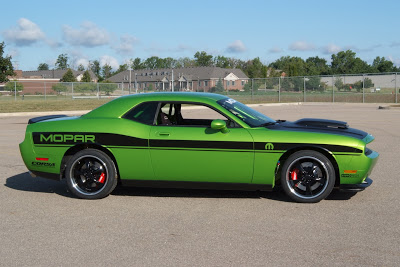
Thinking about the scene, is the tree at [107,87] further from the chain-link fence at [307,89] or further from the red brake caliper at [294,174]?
the red brake caliper at [294,174]

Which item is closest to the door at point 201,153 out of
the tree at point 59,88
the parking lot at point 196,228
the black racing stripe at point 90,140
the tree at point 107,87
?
the black racing stripe at point 90,140

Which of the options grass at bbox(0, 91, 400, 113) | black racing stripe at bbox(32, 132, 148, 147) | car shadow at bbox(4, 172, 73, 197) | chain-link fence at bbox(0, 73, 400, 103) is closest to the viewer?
black racing stripe at bbox(32, 132, 148, 147)

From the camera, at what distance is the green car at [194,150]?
20.7 ft

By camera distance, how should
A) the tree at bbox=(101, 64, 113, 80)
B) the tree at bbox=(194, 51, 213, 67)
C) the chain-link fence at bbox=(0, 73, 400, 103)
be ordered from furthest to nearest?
1. the tree at bbox=(101, 64, 113, 80)
2. the tree at bbox=(194, 51, 213, 67)
3. the chain-link fence at bbox=(0, 73, 400, 103)

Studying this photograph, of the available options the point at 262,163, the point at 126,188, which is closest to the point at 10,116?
the point at 126,188

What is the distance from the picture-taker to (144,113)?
6797 mm

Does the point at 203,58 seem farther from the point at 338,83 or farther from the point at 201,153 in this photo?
the point at 201,153

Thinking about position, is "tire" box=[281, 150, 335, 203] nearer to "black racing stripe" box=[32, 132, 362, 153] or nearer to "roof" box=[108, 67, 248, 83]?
"black racing stripe" box=[32, 132, 362, 153]

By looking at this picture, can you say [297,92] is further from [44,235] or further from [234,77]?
[234,77]

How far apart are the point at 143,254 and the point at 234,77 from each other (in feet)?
339

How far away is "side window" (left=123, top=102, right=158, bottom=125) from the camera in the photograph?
6750 mm

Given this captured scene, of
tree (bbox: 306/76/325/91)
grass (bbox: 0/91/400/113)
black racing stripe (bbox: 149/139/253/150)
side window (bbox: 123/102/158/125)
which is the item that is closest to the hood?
black racing stripe (bbox: 149/139/253/150)

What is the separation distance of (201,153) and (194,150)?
0.10 metres

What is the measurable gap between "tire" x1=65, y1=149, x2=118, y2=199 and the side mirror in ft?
4.73
